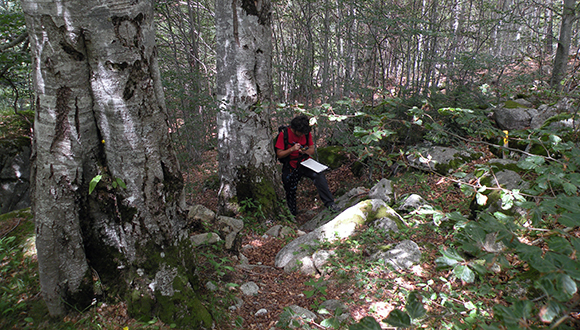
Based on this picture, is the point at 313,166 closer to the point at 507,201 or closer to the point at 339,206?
the point at 339,206

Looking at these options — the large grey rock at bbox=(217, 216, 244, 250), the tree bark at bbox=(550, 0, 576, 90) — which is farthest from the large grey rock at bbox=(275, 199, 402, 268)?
the tree bark at bbox=(550, 0, 576, 90)

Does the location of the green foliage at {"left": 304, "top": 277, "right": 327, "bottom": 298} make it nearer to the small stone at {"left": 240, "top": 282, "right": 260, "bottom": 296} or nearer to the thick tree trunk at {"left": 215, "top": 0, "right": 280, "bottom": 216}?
the small stone at {"left": 240, "top": 282, "right": 260, "bottom": 296}

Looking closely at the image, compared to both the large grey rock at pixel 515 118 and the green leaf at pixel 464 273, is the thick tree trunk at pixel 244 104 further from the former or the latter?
the large grey rock at pixel 515 118

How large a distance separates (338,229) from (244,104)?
229 centimetres

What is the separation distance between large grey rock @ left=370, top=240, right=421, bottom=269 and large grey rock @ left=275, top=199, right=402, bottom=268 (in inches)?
25.2

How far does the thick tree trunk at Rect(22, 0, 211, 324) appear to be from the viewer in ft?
5.85

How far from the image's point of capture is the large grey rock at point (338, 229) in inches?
145

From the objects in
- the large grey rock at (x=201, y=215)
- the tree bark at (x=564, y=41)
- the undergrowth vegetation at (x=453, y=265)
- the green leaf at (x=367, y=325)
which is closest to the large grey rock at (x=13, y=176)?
the undergrowth vegetation at (x=453, y=265)

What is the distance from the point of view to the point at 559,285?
3.04 feet

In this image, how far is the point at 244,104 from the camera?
14.8 feet

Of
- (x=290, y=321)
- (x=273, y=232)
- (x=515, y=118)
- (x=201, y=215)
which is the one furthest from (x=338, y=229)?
(x=515, y=118)

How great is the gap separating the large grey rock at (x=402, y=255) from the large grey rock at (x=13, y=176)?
5.93 meters

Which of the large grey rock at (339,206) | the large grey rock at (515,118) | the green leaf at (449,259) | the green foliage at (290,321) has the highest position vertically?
the green leaf at (449,259)

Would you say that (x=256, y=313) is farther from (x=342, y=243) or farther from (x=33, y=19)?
(x=33, y=19)
